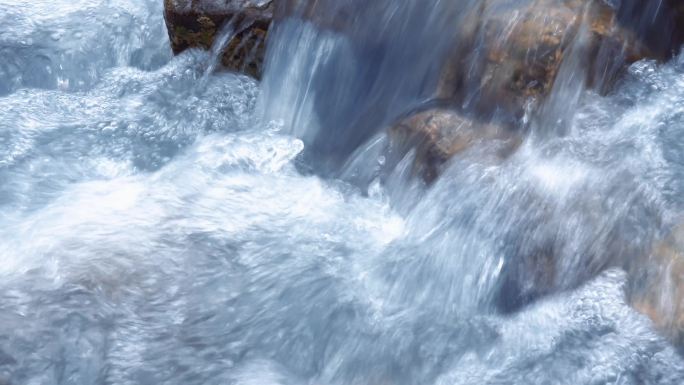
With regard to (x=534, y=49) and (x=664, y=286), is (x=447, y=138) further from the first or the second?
(x=664, y=286)

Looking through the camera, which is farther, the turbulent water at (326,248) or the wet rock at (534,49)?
the wet rock at (534,49)

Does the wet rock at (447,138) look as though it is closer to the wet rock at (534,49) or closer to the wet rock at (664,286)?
the wet rock at (534,49)

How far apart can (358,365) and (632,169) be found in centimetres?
131

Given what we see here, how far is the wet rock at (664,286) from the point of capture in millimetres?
2918

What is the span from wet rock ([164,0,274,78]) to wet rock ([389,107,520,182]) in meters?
1.13

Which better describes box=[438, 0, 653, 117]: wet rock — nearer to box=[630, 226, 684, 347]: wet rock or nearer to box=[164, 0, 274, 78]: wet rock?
box=[630, 226, 684, 347]: wet rock

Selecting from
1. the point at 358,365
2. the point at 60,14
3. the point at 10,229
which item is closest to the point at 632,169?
the point at 358,365

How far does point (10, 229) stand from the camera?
3672 millimetres

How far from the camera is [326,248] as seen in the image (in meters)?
3.56

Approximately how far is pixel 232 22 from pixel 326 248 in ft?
5.11

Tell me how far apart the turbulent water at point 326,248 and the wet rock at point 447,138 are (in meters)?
0.07

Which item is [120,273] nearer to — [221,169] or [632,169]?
[221,169]

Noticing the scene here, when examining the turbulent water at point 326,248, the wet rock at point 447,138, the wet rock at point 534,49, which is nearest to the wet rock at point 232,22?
the turbulent water at point 326,248

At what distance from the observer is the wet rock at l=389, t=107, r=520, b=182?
11.8ft
